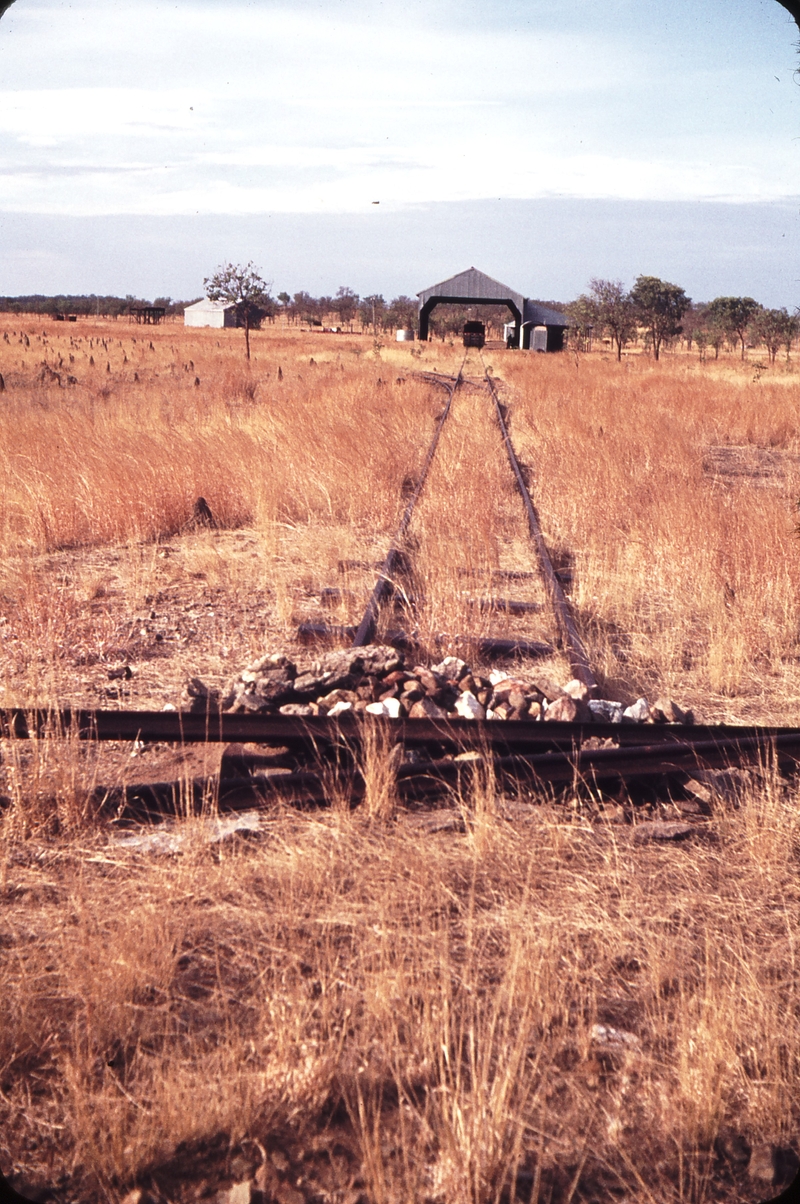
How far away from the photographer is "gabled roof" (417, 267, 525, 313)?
60.6m

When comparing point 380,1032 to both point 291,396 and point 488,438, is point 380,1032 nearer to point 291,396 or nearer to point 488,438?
point 488,438

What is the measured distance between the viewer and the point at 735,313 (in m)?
67.7

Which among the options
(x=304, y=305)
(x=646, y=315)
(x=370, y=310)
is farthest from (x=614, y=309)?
(x=304, y=305)

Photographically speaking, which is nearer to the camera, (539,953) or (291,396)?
(539,953)

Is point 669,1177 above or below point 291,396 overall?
below

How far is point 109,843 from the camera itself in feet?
11.1

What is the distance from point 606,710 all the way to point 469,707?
68 centimetres

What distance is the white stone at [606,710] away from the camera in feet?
15.1

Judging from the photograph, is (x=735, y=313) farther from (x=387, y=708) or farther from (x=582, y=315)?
(x=387, y=708)

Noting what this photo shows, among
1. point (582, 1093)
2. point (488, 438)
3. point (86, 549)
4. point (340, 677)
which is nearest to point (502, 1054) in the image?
point (582, 1093)

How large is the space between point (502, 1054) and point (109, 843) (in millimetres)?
1654

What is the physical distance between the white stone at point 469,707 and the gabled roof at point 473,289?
194 feet

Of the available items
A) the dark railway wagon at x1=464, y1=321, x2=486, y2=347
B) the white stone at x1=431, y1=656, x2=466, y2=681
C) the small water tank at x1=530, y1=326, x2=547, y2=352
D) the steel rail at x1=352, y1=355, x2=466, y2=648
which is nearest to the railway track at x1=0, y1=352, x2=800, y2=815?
the white stone at x1=431, y1=656, x2=466, y2=681

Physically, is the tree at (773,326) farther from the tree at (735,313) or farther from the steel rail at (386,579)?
the steel rail at (386,579)
